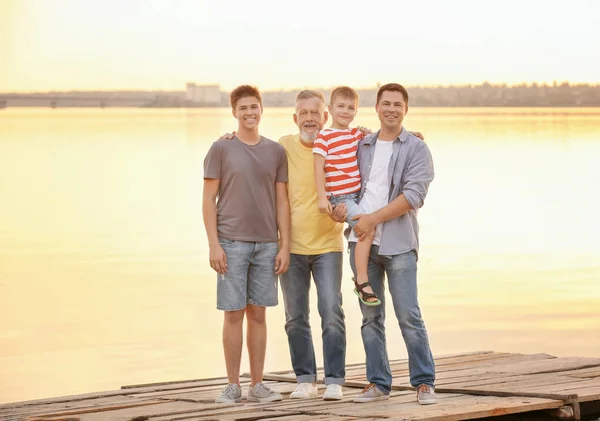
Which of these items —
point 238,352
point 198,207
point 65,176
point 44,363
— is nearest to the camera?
point 238,352

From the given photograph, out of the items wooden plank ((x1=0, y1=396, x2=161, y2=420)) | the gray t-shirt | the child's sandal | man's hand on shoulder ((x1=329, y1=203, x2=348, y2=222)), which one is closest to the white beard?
the gray t-shirt

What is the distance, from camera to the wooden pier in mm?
7726

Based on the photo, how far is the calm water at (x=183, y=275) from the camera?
14531 mm

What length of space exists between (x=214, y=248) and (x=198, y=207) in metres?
22.5

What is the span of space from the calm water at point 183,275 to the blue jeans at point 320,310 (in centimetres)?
444

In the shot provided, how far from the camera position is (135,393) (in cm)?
930

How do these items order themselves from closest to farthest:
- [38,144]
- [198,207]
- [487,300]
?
[487,300] → [198,207] → [38,144]

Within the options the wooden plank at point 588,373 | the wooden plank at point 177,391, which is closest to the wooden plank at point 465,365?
the wooden plank at point 588,373

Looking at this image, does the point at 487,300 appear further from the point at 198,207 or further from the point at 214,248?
the point at 198,207

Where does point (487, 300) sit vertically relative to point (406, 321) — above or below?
below

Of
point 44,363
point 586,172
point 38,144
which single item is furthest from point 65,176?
point 44,363

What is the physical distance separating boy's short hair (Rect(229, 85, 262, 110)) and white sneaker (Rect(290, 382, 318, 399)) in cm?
171

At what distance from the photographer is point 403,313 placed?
793 centimetres

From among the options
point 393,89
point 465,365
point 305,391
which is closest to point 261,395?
point 305,391
